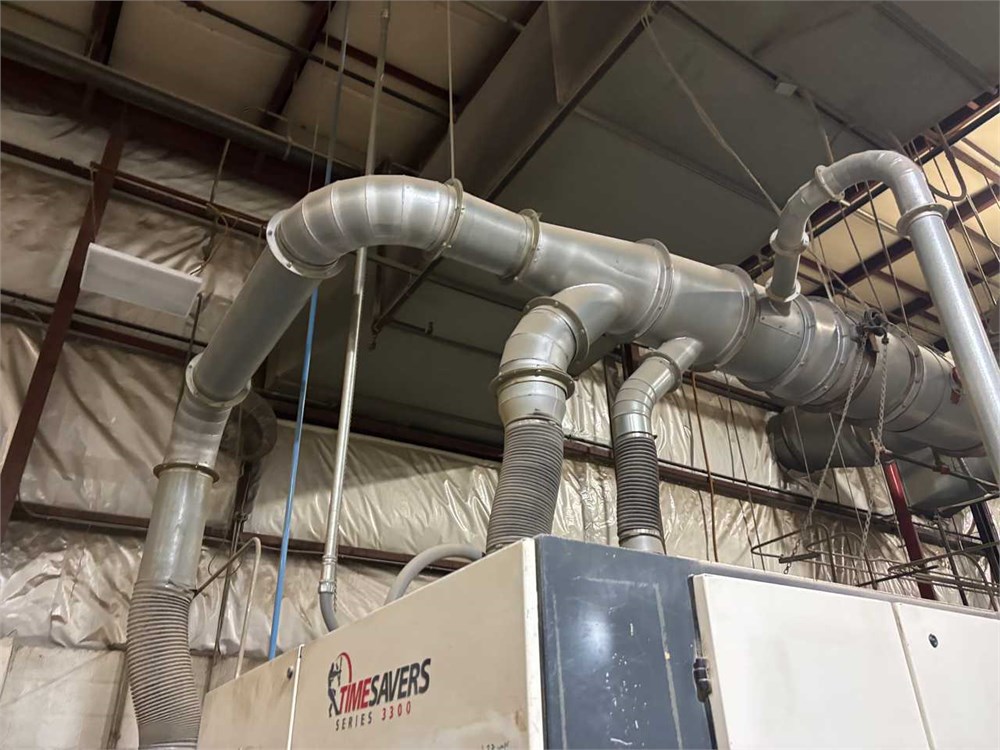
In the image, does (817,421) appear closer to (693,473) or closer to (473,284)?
(693,473)

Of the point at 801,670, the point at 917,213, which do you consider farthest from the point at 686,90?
the point at 801,670

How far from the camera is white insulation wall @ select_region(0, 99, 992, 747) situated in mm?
2193

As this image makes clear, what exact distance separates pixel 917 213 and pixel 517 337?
2.76 ft

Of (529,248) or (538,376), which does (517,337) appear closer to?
(538,376)

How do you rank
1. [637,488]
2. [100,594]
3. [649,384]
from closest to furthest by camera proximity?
[637,488]
[649,384]
[100,594]

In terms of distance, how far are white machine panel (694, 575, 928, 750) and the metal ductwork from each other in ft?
1.42

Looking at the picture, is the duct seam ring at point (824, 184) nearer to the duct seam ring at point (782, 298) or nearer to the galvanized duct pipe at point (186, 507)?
the duct seam ring at point (782, 298)

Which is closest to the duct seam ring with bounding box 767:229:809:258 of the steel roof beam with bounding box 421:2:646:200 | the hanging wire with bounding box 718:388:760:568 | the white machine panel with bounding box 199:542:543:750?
the steel roof beam with bounding box 421:2:646:200

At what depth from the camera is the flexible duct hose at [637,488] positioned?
143 centimetres

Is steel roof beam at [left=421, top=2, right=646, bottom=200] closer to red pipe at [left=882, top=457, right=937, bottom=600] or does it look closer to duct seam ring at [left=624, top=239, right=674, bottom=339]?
duct seam ring at [left=624, top=239, right=674, bottom=339]

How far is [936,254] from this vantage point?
136 centimetres

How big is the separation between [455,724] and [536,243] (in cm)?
111

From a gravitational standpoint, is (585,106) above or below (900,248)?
below

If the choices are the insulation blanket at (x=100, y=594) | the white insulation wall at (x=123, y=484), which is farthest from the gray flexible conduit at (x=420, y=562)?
the white insulation wall at (x=123, y=484)
